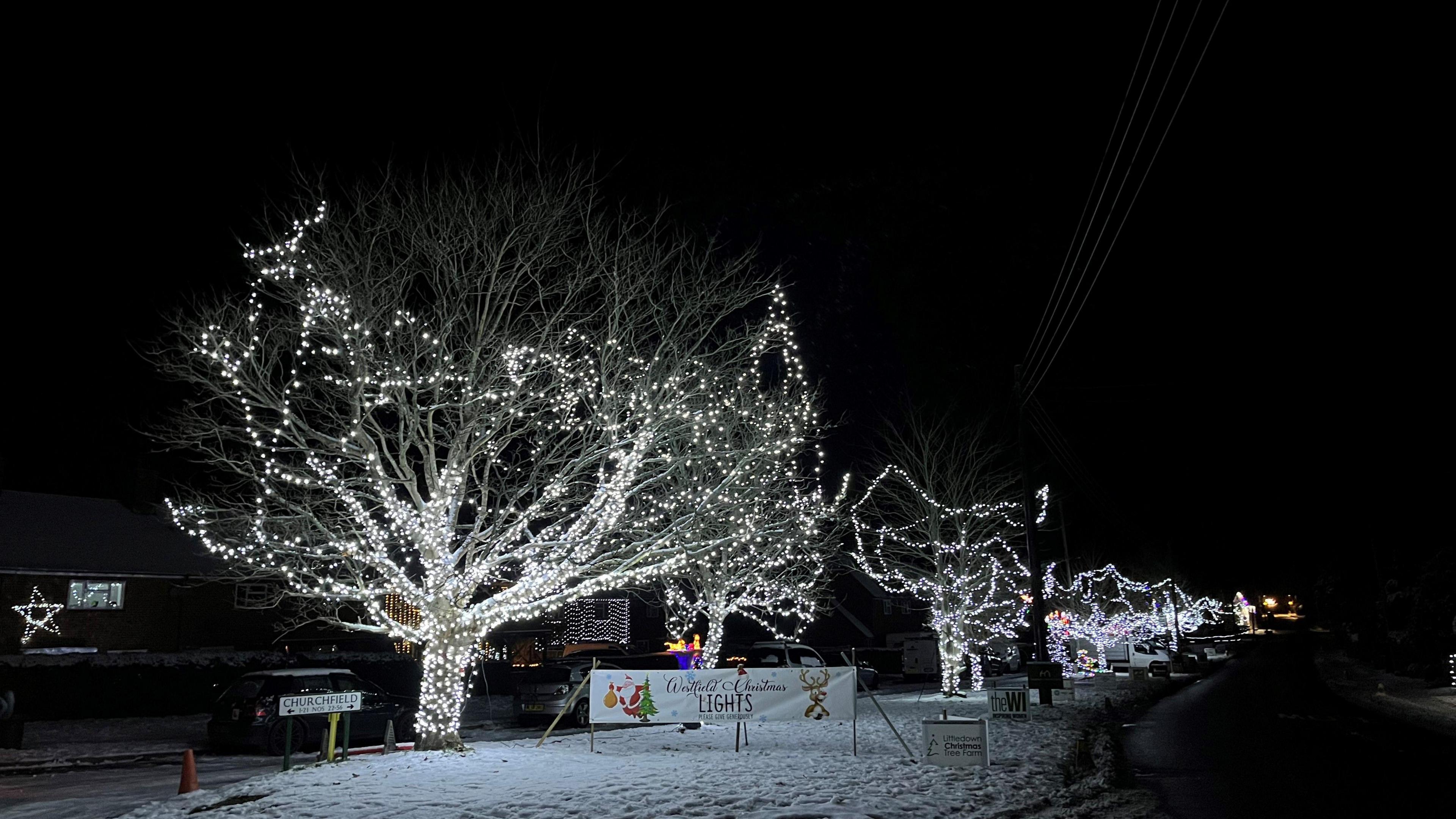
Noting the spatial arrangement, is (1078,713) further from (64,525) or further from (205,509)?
(64,525)

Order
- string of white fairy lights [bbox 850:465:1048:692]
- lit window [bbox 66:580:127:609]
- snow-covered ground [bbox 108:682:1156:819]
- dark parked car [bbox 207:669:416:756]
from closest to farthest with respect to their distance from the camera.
A: snow-covered ground [bbox 108:682:1156:819]
dark parked car [bbox 207:669:416:756]
string of white fairy lights [bbox 850:465:1048:692]
lit window [bbox 66:580:127:609]

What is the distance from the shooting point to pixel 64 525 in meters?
30.2

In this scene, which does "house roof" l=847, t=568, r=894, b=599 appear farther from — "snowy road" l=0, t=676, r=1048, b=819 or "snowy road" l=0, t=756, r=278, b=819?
"snowy road" l=0, t=756, r=278, b=819

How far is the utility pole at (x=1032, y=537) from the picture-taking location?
1995cm

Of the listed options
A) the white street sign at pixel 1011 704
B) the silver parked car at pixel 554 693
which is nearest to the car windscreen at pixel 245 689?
the silver parked car at pixel 554 693

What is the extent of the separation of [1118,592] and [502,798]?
55.4 m

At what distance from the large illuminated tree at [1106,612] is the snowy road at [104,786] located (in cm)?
1827

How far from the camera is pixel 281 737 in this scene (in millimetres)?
16891

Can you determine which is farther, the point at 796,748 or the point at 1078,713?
the point at 1078,713

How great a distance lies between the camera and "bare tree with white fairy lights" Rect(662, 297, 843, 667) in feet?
53.5

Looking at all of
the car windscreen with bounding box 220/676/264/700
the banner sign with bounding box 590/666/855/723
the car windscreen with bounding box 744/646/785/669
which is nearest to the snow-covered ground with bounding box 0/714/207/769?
the car windscreen with bounding box 220/676/264/700

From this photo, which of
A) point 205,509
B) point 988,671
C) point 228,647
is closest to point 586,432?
point 205,509

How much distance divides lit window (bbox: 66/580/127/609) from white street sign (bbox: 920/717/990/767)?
2685cm

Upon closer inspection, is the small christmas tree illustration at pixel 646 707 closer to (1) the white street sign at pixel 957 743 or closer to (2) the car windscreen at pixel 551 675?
(1) the white street sign at pixel 957 743
